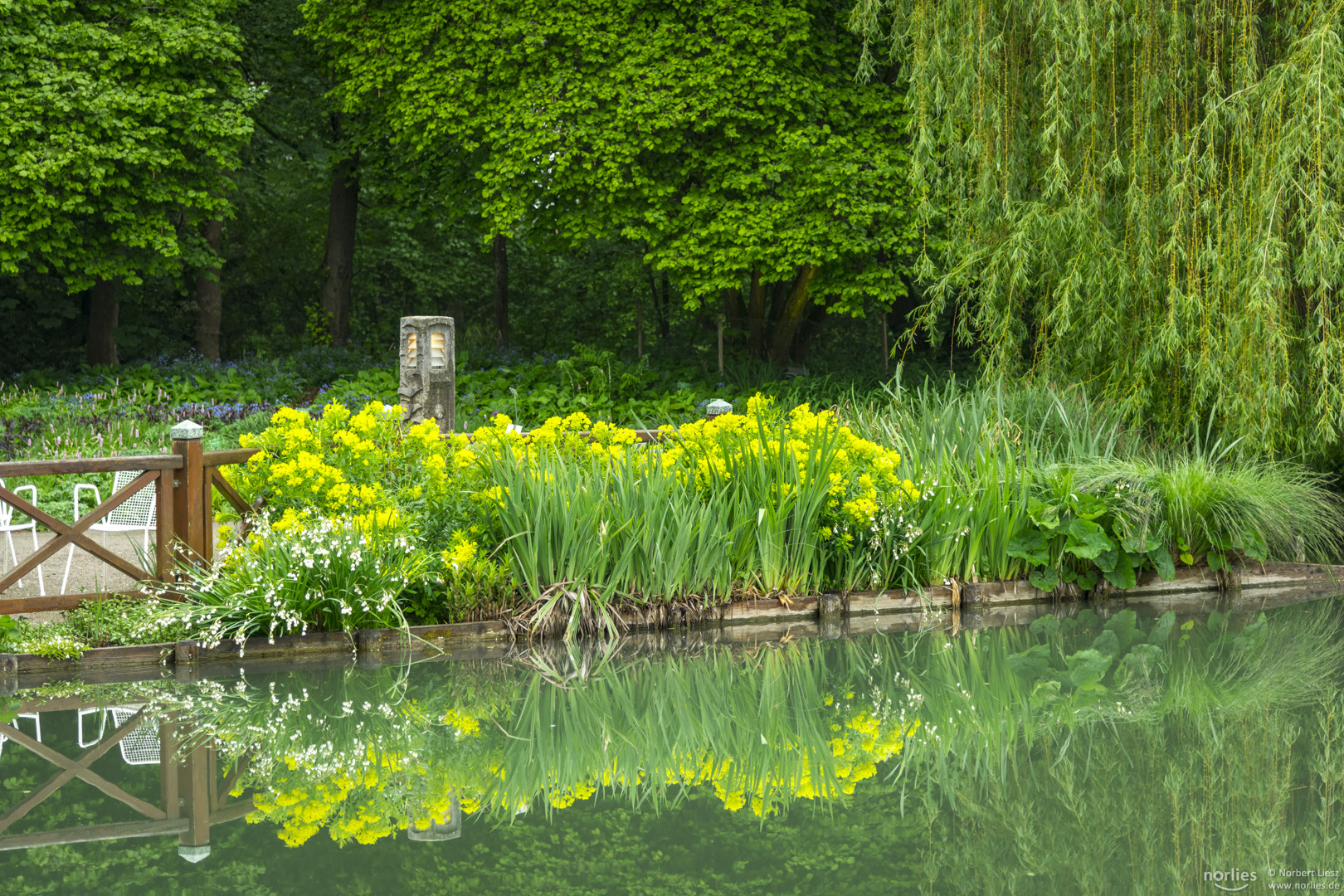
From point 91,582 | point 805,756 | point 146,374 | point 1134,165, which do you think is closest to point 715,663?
point 805,756

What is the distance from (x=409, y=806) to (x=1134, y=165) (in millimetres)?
6724

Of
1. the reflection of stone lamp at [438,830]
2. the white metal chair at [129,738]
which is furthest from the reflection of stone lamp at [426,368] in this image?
the reflection of stone lamp at [438,830]

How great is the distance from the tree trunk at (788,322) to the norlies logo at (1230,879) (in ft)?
39.7

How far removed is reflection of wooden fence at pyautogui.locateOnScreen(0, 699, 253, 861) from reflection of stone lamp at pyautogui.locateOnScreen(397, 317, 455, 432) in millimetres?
4448

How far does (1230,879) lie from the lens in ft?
11.1

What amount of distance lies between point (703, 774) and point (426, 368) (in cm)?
551

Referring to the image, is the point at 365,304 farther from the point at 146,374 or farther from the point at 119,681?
the point at 119,681

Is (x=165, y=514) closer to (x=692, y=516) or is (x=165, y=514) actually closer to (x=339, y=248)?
(x=692, y=516)

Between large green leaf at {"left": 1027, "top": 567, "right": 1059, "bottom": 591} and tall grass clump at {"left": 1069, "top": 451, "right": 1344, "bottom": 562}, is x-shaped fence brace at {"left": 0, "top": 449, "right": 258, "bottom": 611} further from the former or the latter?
tall grass clump at {"left": 1069, "top": 451, "right": 1344, "bottom": 562}

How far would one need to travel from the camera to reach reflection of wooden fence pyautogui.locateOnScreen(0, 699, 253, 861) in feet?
12.5

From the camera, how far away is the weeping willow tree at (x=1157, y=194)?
753cm

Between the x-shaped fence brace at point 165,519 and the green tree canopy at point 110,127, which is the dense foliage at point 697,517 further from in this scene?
the green tree canopy at point 110,127

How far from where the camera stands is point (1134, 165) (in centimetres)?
823

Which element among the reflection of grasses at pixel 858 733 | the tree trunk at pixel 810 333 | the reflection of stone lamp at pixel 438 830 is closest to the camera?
the reflection of stone lamp at pixel 438 830
